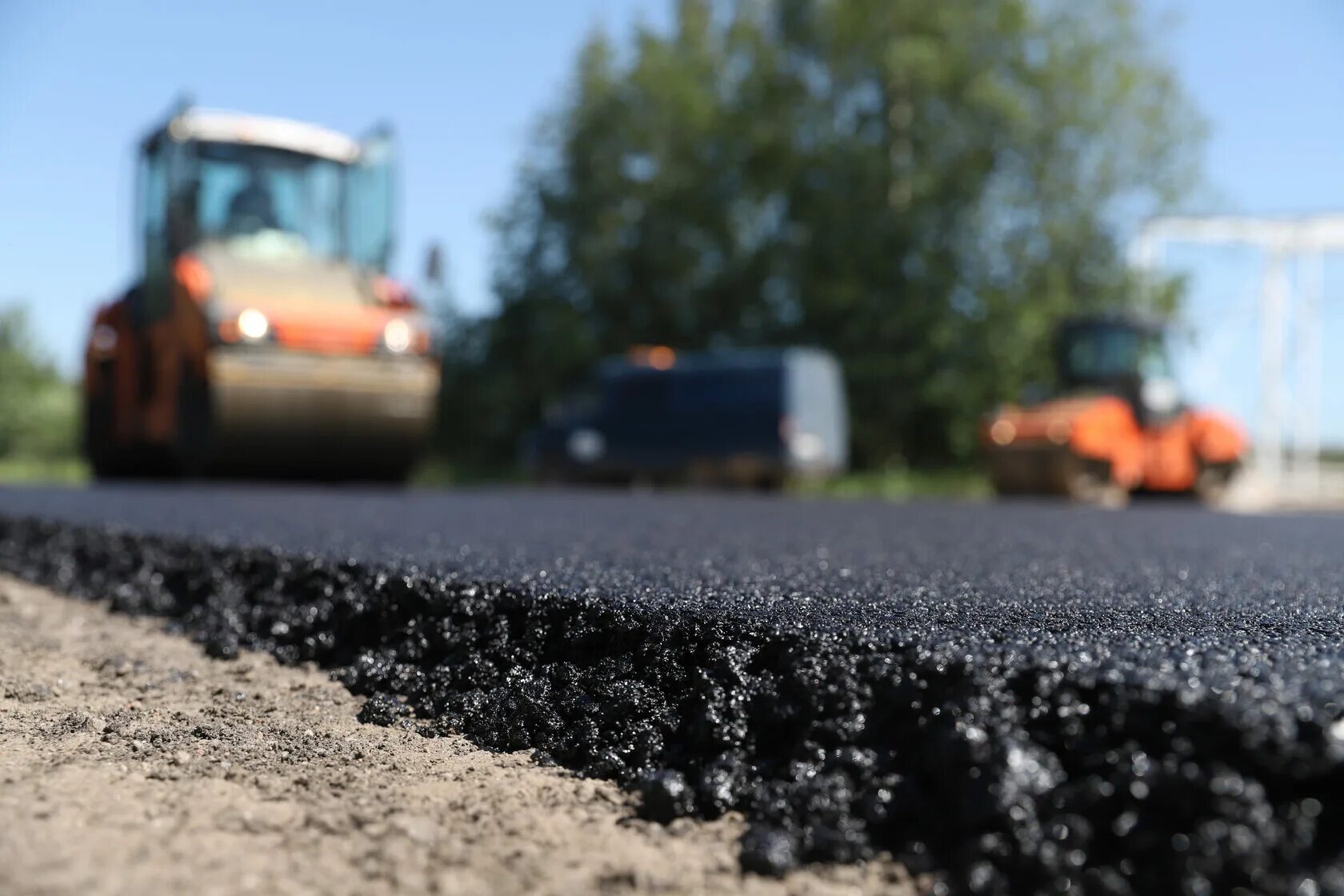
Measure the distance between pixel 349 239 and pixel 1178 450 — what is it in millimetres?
7593

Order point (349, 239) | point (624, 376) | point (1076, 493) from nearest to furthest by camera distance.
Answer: point (349, 239) < point (1076, 493) < point (624, 376)

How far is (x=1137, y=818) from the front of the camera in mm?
1244

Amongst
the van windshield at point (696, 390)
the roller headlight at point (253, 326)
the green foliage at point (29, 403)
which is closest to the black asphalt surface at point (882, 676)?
the roller headlight at point (253, 326)

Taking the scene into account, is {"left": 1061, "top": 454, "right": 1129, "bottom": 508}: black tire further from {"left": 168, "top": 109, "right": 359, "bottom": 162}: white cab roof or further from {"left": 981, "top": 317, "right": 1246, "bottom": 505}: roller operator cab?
{"left": 168, "top": 109, "right": 359, "bottom": 162}: white cab roof

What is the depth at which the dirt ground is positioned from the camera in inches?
54.6

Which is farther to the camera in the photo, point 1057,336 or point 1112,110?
point 1112,110

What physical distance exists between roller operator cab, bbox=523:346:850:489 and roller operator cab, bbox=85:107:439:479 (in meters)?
5.13

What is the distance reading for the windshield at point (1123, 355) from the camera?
11.0 m

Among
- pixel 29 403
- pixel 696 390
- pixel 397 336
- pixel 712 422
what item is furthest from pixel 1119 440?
pixel 29 403

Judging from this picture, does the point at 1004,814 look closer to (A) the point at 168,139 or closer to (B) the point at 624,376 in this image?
(A) the point at 168,139

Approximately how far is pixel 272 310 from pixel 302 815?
6.77 metres

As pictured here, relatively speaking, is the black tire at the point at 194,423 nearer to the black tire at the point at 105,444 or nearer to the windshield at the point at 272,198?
the windshield at the point at 272,198

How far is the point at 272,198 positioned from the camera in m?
8.70

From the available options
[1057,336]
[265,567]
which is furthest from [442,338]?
[265,567]
